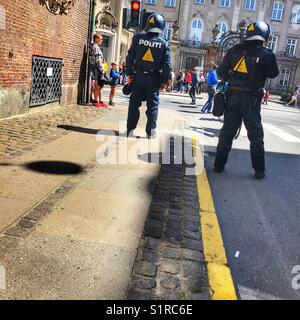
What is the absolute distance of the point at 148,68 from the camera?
7.03 m

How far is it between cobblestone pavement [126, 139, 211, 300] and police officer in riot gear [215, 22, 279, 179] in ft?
4.52

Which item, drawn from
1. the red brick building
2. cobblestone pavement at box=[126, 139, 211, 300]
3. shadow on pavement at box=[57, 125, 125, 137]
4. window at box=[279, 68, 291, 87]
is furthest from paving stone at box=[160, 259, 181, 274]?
window at box=[279, 68, 291, 87]

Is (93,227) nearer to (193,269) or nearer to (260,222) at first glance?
(193,269)

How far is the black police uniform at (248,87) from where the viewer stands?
17.6ft

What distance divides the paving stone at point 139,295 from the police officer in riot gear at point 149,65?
5.03 m

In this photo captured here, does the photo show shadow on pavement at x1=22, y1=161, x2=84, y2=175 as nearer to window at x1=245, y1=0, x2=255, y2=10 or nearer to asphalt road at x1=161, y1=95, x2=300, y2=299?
asphalt road at x1=161, y1=95, x2=300, y2=299

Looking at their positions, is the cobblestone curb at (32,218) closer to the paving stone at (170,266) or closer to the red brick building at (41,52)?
the paving stone at (170,266)

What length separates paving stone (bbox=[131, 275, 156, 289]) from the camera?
2663mm

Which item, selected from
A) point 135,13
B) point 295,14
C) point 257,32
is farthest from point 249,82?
point 295,14

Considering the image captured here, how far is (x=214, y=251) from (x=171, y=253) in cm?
38

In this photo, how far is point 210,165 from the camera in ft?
20.7

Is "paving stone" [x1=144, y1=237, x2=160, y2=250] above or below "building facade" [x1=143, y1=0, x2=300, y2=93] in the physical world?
below

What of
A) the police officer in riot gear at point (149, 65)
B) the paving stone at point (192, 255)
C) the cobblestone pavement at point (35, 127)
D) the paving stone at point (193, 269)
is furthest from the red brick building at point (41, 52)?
the paving stone at point (193, 269)

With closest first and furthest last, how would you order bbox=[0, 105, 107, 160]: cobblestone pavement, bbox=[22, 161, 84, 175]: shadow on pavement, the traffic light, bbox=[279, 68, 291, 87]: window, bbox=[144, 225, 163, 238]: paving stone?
bbox=[144, 225, 163, 238]: paving stone < bbox=[22, 161, 84, 175]: shadow on pavement < bbox=[0, 105, 107, 160]: cobblestone pavement < the traffic light < bbox=[279, 68, 291, 87]: window
